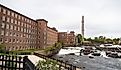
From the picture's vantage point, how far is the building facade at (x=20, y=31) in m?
72.2

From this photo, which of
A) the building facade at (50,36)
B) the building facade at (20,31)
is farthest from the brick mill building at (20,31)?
the building facade at (50,36)

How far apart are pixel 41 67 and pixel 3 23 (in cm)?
6312

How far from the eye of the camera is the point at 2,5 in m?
70.3

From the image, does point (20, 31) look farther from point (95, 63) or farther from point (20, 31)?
point (95, 63)

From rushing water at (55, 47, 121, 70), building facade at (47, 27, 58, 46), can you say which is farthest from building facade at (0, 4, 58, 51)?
rushing water at (55, 47, 121, 70)

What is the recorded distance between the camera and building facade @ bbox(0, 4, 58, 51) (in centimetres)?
7221

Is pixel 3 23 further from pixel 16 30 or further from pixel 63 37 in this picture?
pixel 63 37

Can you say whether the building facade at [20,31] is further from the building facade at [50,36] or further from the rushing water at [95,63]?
the rushing water at [95,63]

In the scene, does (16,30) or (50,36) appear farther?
(50,36)

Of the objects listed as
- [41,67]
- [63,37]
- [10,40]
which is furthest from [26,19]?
[63,37]

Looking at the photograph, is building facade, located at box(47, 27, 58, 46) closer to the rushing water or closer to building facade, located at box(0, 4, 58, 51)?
building facade, located at box(0, 4, 58, 51)

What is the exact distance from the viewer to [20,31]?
87.2m

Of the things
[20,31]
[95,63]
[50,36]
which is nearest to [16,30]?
[20,31]

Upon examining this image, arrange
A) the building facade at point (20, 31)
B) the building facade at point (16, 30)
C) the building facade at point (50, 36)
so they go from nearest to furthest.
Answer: the building facade at point (16, 30)
the building facade at point (20, 31)
the building facade at point (50, 36)
